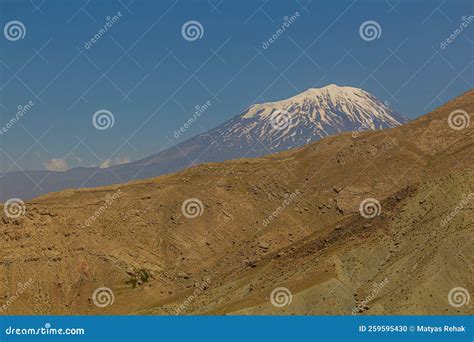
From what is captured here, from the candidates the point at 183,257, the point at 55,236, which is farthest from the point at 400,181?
the point at 55,236

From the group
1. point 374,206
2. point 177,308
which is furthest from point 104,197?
point 374,206

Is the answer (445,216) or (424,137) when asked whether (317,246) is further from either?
(424,137)

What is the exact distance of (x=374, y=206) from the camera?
3145 inches

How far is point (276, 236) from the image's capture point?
8881cm

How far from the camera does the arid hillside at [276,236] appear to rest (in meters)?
62.2

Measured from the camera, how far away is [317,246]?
247ft

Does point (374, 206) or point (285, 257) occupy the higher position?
point (374, 206)

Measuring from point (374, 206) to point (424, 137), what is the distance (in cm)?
2299

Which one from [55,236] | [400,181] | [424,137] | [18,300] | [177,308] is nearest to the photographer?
[177,308]

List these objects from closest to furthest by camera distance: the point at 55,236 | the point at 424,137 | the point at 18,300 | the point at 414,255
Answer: the point at 414,255 < the point at 18,300 < the point at 55,236 < the point at 424,137

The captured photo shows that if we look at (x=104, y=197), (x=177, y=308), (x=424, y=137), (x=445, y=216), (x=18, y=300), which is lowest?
(x=18, y=300)

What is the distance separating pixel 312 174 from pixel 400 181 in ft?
40.0

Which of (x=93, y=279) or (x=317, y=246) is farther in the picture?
(x=93, y=279)

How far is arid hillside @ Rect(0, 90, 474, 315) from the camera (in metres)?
62.2
